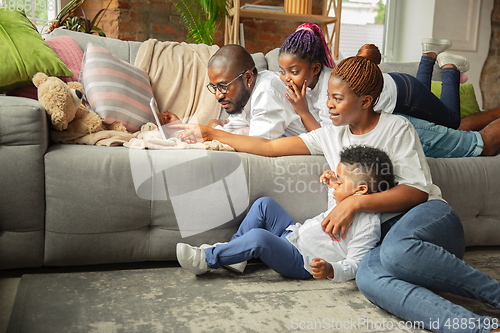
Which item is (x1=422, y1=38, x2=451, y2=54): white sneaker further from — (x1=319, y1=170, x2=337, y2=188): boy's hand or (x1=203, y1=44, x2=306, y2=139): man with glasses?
(x1=319, y1=170, x2=337, y2=188): boy's hand

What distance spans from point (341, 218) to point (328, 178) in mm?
219

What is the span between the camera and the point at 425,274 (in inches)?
40.4

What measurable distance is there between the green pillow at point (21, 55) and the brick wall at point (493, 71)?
3731 mm

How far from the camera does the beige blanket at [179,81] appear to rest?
187 centimetres

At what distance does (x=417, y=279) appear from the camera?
103 centimetres

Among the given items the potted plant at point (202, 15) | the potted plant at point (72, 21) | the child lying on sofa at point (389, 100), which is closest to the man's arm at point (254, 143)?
the child lying on sofa at point (389, 100)

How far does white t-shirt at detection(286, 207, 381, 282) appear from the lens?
1156 millimetres

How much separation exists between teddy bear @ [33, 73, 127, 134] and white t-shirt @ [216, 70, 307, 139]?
57cm

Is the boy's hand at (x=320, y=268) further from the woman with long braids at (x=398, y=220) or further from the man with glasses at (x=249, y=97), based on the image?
the man with glasses at (x=249, y=97)

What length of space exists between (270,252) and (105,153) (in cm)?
59

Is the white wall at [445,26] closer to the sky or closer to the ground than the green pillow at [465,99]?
closer to the sky

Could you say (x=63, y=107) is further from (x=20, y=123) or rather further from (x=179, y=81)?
(x=179, y=81)

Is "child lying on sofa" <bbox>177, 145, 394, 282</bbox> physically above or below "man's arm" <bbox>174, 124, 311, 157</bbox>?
below

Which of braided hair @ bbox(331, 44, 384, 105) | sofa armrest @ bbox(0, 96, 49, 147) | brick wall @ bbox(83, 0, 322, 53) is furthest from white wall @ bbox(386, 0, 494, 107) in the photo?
sofa armrest @ bbox(0, 96, 49, 147)
